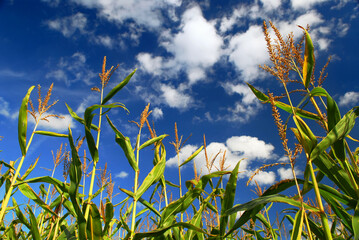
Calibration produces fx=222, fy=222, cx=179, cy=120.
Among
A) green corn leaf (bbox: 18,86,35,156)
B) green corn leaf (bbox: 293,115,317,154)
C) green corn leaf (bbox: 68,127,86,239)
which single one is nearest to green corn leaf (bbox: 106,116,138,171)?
green corn leaf (bbox: 68,127,86,239)

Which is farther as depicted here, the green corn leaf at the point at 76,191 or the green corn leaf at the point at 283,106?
the green corn leaf at the point at 283,106

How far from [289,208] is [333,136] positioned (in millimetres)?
601

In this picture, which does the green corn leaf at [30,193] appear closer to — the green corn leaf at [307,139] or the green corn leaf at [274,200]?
the green corn leaf at [274,200]

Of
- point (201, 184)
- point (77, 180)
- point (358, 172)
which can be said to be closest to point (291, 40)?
point (358, 172)

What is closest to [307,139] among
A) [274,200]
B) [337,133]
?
[337,133]

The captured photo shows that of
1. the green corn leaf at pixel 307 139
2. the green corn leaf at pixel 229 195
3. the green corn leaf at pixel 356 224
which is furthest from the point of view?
the green corn leaf at pixel 229 195

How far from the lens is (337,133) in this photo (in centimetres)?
131

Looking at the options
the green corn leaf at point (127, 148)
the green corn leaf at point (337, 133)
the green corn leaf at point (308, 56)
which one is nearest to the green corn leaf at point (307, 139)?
the green corn leaf at point (337, 133)

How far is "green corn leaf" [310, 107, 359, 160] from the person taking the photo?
1249 mm

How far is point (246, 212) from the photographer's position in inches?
55.1

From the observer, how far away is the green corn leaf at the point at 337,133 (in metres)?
1.25

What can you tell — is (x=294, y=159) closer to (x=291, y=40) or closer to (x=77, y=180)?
(x=291, y=40)

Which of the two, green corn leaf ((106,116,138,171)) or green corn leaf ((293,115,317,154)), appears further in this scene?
green corn leaf ((106,116,138,171))

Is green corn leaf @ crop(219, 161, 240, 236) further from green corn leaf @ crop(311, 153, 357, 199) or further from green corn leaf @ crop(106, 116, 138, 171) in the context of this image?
green corn leaf @ crop(106, 116, 138, 171)
